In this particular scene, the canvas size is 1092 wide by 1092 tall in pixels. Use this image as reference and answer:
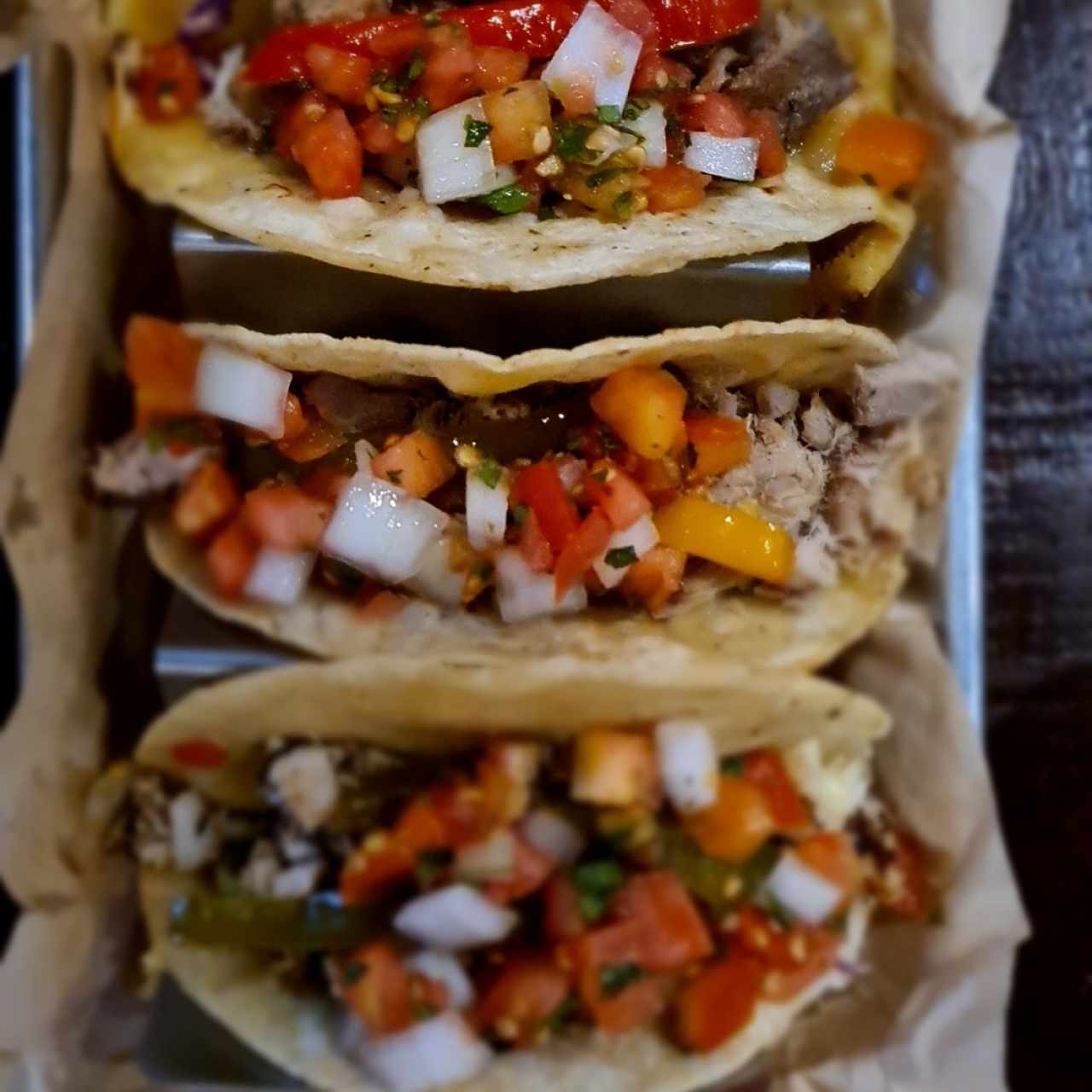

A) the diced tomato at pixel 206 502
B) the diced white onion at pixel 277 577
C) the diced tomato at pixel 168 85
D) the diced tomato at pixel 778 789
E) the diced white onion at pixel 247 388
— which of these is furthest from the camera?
the diced tomato at pixel 778 789

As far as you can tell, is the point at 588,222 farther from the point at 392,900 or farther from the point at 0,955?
the point at 0,955

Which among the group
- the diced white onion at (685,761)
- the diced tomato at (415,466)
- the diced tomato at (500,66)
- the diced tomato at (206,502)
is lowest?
the diced white onion at (685,761)

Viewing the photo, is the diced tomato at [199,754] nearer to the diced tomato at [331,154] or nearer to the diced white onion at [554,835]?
the diced white onion at [554,835]

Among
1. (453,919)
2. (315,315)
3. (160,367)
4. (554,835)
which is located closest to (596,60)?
(315,315)

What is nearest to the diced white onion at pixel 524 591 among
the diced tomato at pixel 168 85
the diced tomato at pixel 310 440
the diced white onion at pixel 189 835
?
the diced tomato at pixel 310 440

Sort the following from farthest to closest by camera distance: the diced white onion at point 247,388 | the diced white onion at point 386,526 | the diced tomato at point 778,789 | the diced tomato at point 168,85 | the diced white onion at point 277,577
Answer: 1. the diced tomato at point 778,789
2. the diced tomato at point 168,85
3. the diced white onion at point 277,577
4. the diced white onion at point 247,388
5. the diced white onion at point 386,526

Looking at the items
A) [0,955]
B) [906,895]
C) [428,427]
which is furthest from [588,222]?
[0,955]

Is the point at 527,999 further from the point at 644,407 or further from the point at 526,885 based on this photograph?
the point at 644,407
